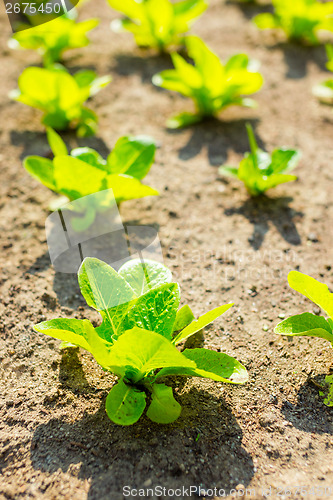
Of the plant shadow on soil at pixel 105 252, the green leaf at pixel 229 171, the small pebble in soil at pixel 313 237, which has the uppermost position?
the green leaf at pixel 229 171

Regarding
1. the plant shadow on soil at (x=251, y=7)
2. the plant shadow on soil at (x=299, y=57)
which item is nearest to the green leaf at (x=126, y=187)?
the plant shadow on soil at (x=299, y=57)

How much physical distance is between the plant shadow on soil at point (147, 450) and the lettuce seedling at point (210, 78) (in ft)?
6.11

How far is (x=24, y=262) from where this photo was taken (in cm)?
195

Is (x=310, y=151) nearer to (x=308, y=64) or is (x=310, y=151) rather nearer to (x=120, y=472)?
(x=308, y=64)

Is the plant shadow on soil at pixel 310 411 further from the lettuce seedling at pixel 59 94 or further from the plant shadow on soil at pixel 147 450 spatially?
the lettuce seedling at pixel 59 94

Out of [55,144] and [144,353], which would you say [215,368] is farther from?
[55,144]

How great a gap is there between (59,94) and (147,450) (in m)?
1.90

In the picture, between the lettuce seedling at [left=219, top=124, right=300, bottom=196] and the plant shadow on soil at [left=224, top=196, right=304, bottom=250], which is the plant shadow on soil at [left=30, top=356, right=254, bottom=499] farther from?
the lettuce seedling at [left=219, top=124, right=300, bottom=196]

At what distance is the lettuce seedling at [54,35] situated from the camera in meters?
2.97

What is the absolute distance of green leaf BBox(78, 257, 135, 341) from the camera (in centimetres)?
141

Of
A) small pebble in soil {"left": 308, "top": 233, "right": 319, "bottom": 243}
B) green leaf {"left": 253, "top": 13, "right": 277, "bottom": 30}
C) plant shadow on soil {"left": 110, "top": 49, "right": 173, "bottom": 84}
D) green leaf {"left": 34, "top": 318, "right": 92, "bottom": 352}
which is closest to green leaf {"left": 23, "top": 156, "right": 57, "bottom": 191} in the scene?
green leaf {"left": 34, "top": 318, "right": 92, "bottom": 352}

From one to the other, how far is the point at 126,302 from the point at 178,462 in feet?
1.61

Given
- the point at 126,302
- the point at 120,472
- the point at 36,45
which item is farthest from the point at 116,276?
the point at 36,45

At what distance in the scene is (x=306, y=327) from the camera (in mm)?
1473
